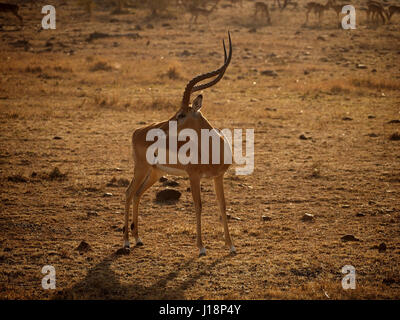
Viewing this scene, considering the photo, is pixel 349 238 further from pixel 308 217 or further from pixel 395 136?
pixel 395 136

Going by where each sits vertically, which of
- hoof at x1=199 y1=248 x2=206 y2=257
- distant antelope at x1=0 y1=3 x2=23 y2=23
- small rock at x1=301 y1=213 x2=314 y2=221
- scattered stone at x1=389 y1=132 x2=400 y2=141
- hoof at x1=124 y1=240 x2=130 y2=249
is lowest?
hoof at x1=199 y1=248 x2=206 y2=257

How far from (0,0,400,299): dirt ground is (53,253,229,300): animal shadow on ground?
0.02 m

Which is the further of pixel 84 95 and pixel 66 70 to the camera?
pixel 66 70

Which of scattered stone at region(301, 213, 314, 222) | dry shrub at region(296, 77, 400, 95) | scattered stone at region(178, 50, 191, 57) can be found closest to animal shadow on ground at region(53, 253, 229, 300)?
scattered stone at region(301, 213, 314, 222)

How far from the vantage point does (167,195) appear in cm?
865

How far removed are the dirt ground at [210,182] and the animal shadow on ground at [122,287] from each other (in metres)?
0.02

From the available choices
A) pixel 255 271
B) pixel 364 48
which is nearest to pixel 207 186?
pixel 255 271

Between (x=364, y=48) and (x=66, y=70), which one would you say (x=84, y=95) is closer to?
(x=66, y=70)

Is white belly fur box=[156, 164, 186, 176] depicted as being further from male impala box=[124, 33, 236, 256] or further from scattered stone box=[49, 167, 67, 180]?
scattered stone box=[49, 167, 67, 180]

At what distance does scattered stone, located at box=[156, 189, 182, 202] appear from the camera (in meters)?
8.64

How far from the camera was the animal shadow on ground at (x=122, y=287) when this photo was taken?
17.9 feet
